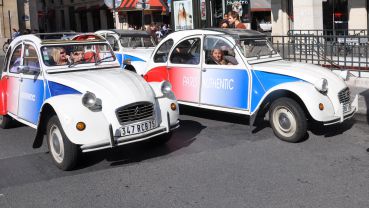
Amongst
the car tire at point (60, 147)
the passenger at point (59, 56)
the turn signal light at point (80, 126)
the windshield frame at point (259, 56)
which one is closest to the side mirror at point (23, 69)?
the passenger at point (59, 56)

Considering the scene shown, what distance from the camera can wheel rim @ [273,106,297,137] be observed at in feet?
22.0

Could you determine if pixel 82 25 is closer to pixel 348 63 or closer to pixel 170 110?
pixel 348 63

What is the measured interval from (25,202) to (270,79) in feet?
12.7

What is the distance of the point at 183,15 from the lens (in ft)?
53.0

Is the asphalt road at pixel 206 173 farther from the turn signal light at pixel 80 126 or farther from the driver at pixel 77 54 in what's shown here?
the driver at pixel 77 54

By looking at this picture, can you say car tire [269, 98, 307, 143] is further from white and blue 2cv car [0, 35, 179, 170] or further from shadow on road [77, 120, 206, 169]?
white and blue 2cv car [0, 35, 179, 170]

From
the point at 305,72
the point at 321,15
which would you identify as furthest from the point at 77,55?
the point at 321,15

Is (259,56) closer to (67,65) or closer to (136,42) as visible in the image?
(67,65)

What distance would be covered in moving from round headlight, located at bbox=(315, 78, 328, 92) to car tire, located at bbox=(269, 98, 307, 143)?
365 millimetres

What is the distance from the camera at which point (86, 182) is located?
540 cm

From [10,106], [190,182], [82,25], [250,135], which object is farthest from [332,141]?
[82,25]

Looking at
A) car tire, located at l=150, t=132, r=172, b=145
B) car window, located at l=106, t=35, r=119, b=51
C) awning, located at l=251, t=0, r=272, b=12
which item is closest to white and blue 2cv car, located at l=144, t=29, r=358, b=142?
car tire, located at l=150, t=132, r=172, b=145

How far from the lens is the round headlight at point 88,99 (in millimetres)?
5664

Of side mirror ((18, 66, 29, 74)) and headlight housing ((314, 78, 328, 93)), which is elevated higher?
side mirror ((18, 66, 29, 74))
